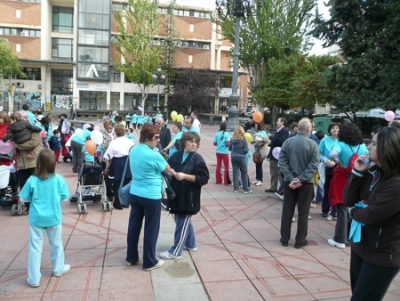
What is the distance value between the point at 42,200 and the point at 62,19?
50.8 metres

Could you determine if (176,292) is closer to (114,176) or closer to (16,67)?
(114,176)

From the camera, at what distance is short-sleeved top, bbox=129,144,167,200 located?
4.46 m

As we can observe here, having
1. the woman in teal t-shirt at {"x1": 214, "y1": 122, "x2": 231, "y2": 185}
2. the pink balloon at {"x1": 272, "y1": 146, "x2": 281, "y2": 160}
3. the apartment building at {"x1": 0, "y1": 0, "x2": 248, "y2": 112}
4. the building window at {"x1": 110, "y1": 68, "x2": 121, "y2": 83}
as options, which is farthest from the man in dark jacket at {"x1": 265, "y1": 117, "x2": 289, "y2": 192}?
the building window at {"x1": 110, "y1": 68, "x2": 121, "y2": 83}

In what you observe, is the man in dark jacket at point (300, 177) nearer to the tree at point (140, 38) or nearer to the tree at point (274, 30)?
the tree at point (274, 30)

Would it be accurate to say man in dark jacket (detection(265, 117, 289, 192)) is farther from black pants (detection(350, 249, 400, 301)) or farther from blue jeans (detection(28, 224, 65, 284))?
black pants (detection(350, 249, 400, 301))

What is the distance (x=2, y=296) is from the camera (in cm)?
407

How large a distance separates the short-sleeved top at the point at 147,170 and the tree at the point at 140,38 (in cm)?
4209

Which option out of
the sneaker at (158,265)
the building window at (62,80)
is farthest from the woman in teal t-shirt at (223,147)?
the building window at (62,80)

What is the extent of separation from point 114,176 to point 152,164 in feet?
10.8

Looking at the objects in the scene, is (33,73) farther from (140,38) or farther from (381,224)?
(381,224)

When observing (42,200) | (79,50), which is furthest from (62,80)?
(42,200)

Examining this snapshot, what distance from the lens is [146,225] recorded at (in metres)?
4.59

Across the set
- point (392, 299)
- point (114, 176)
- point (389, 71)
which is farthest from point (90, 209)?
point (389, 71)

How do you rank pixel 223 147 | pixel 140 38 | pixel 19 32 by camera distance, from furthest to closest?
1. pixel 19 32
2. pixel 140 38
3. pixel 223 147
